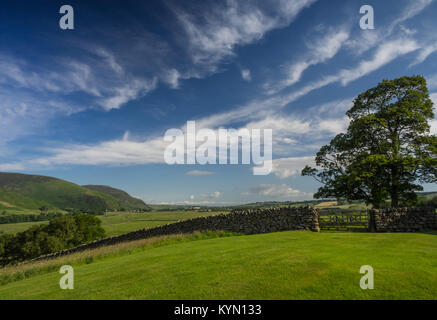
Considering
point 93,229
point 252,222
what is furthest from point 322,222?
point 93,229

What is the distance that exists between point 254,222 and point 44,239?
4372 cm

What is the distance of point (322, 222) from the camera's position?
19891 millimetres

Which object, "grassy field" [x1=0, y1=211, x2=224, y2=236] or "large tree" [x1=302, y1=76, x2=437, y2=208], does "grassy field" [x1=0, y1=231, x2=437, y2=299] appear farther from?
"grassy field" [x1=0, y1=211, x2=224, y2=236]

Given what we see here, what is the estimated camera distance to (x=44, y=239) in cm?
4416

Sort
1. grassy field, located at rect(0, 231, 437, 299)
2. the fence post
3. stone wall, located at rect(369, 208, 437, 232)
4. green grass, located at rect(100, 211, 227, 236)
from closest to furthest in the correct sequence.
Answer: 1. grassy field, located at rect(0, 231, 437, 299)
2. stone wall, located at rect(369, 208, 437, 232)
3. the fence post
4. green grass, located at rect(100, 211, 227, 236)

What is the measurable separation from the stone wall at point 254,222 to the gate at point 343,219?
1.33 m

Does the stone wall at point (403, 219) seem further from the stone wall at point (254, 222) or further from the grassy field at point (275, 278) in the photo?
the grassy field at point (275, 278)

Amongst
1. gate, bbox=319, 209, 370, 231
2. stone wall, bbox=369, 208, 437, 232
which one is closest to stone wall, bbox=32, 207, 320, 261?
gate, bbox=319, 209, 370, 231

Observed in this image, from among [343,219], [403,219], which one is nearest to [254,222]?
[343,219]

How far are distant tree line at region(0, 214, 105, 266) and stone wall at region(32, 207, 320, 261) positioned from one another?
3166cm

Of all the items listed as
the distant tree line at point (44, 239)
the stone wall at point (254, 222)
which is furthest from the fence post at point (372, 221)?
the distant tree line at point (44, 239)

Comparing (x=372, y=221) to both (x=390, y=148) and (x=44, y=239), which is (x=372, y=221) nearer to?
(x=390, y=148)

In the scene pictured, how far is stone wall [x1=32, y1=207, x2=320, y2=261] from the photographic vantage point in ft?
60.1
